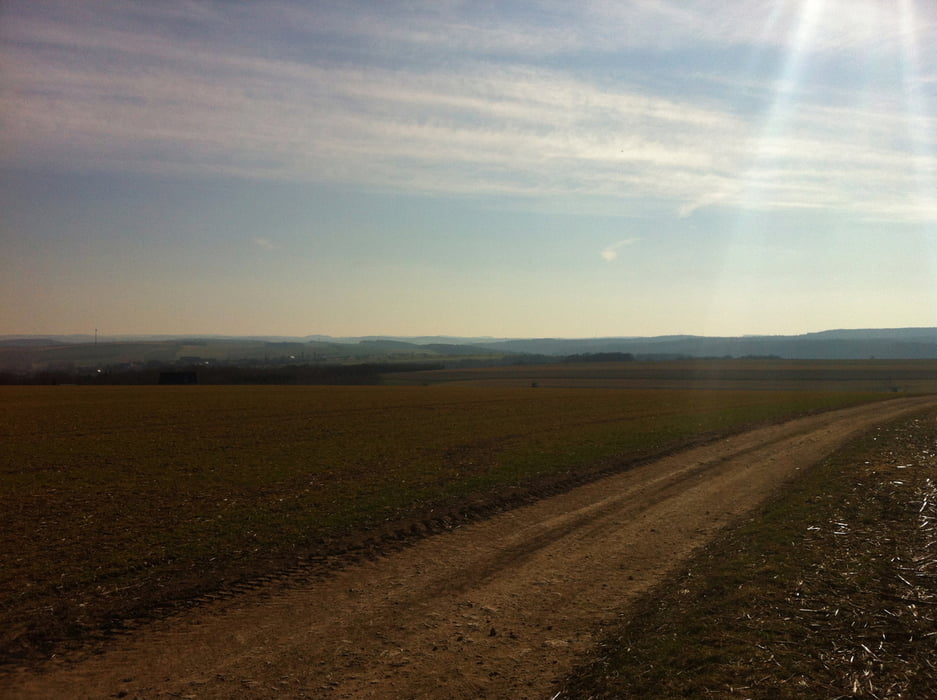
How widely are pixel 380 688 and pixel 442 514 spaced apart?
849cm

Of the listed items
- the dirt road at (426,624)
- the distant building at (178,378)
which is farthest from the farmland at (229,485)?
the distant building at (178,378)

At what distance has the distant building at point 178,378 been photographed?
106819 mm

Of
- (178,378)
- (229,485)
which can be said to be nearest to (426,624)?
(229,485)

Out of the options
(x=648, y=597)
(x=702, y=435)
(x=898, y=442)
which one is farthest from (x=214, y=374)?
(x=648, y=597)

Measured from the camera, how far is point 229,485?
1975 cm

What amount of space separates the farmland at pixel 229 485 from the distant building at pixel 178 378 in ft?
215

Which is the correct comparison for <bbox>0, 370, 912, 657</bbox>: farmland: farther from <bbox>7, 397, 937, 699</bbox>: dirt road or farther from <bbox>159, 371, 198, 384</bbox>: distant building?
<bbox>159, 371, 198, 384</bbox>: distant building

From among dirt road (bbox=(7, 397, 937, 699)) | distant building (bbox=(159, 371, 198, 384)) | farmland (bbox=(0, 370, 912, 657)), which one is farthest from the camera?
distant building (bbox=(159, 371, 198, 384))

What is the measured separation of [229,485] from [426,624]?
12396 millimetres

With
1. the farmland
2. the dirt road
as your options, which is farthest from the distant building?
the dirt road

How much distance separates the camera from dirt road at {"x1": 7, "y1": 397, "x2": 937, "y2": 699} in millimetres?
7562

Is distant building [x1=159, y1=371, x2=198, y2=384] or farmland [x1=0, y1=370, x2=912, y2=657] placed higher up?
farmland [x1=0, y1=370, x2=912, y2=657]

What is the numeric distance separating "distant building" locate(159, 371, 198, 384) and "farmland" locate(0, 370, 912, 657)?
6562 cm

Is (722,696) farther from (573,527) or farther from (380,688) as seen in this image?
(573,527)
